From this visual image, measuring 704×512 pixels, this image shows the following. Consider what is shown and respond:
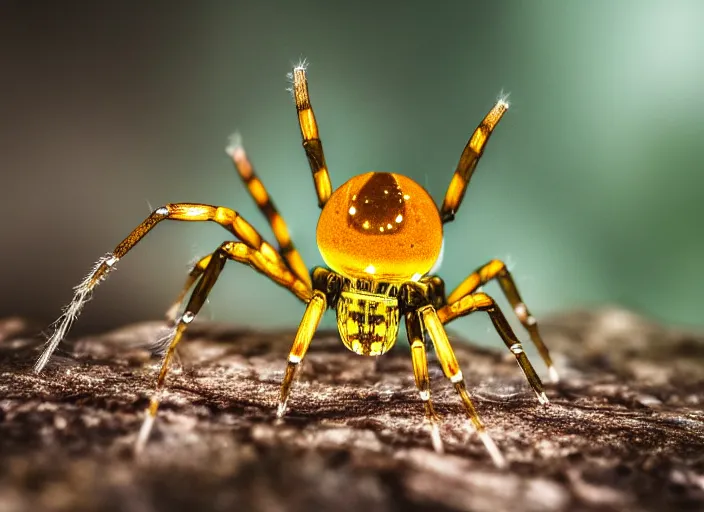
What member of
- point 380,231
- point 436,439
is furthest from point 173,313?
point 436,439

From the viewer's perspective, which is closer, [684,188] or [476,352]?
[476,352]

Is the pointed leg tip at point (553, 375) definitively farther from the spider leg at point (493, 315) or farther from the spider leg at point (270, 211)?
the spider leg at point (270, 211)

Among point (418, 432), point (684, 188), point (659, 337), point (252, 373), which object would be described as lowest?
point (418, 432)

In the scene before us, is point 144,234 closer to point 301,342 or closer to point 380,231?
point 301,342

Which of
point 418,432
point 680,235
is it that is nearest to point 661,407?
point 418,432

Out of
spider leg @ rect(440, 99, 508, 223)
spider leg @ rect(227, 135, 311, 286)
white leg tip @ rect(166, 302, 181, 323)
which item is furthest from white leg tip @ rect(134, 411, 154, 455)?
spider leg @ rect(440, 99, 508, 223)

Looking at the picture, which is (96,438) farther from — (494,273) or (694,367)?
(694,367)

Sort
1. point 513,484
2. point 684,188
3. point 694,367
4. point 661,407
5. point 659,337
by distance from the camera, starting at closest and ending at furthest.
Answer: point 513,484, point 661,407, point 694,367, point 659,337, point 684,188
